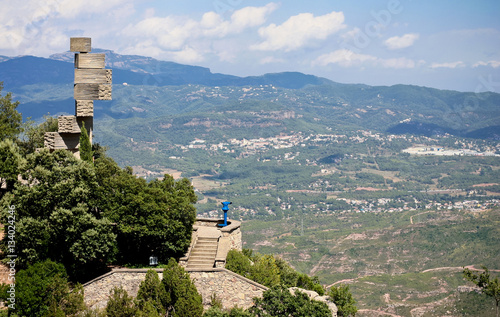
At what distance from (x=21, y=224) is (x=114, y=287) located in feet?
13.3

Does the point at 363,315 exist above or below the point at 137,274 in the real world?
below

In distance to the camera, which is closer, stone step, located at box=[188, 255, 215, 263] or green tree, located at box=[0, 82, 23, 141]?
stone step, located at box=[188, 255, 215, 263]

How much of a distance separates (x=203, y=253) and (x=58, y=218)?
241 inches

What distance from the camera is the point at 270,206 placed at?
606 feet

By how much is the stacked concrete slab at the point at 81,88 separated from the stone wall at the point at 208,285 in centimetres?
741

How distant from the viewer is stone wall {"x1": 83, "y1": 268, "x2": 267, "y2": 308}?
59.8ft

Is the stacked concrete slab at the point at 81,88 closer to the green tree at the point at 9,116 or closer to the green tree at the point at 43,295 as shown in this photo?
the green tree at the point at 43,295

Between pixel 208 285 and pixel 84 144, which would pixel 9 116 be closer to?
pixel 84 144

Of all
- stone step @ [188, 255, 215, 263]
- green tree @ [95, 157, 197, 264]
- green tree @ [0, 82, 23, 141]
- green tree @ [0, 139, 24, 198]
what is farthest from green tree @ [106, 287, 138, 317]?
green tree @ [0, 82, 23, 141]

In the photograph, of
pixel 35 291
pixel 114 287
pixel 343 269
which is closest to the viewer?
pixel 35 291

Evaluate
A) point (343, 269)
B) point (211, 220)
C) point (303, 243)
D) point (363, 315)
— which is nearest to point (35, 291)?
point (211, 220)

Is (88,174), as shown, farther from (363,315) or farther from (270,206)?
(270,206)

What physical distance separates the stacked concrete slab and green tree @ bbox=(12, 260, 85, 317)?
7263mm

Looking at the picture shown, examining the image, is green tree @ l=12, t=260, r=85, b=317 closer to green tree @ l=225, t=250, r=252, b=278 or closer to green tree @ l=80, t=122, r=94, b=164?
green tree @ l=225, t=250, r=252, b=278
